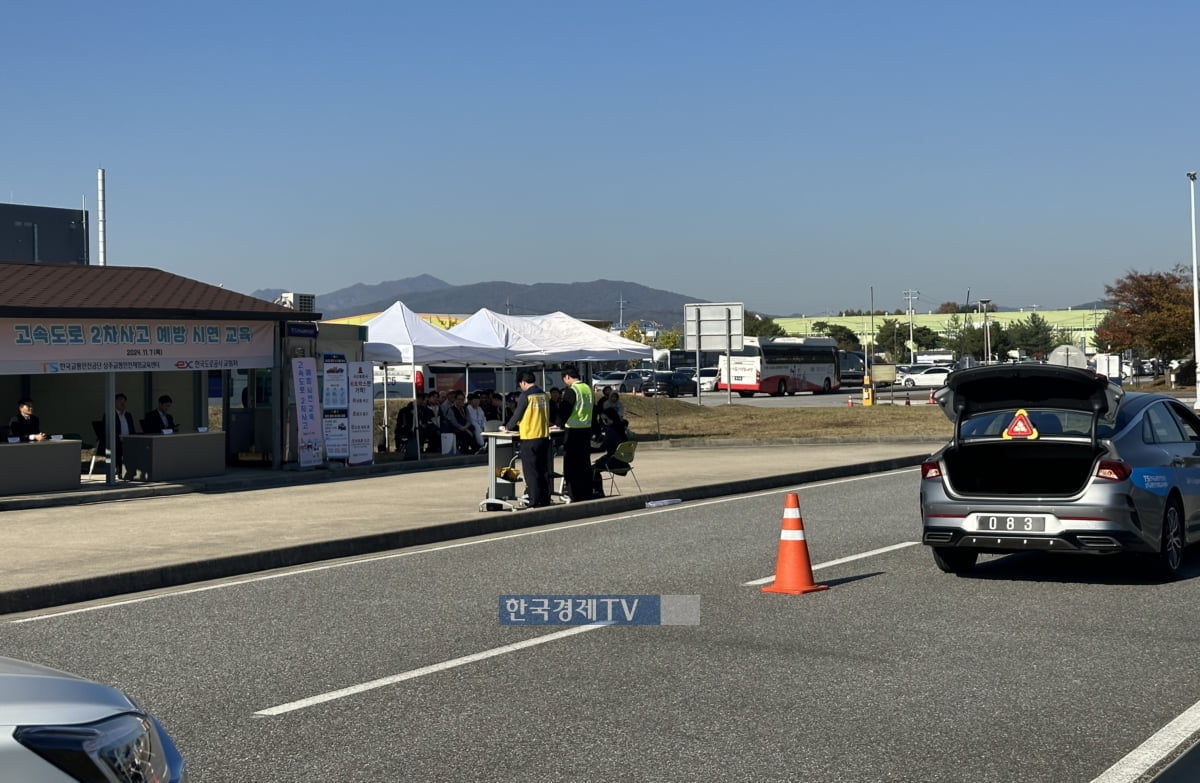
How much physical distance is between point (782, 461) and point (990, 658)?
1794 cm

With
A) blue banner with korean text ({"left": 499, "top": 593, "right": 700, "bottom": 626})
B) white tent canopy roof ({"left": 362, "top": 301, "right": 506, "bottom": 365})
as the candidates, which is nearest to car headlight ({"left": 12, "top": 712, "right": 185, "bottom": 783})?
blue banner with korean text ({"left": 499, "top": 593, "right": 700, "bottom": 626})

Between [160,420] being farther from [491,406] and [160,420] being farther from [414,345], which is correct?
[491,406]

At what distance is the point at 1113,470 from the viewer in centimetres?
1062

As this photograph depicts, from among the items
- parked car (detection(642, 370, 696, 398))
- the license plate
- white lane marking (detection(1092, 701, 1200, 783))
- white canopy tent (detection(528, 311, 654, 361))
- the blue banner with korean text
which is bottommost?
white lane marking (detection(1092, 701, 1200, 783))

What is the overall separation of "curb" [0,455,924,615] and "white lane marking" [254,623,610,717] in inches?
180

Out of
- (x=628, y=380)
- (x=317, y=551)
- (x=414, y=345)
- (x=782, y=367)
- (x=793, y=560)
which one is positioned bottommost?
(x=317, y=551)

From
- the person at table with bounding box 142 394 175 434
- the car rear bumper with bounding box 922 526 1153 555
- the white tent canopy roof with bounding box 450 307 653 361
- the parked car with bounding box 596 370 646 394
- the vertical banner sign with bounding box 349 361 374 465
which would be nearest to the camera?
the car rear bumper with bounding box 922 526 1153 555

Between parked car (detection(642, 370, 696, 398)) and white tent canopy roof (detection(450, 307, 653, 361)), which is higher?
white tent canopy roof (detection(450, 307, 653, 361))

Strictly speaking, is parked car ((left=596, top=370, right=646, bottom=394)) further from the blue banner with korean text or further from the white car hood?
the white car hood

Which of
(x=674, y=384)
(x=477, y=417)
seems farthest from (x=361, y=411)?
(x=674, y=384)

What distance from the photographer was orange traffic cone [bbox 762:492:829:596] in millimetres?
10641

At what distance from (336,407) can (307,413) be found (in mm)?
743

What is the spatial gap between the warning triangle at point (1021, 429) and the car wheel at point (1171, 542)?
1.20 metres

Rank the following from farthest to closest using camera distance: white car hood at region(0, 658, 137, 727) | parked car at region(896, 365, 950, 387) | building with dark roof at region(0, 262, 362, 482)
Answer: parked car at region(896, 365, 950, 387) < building with dark roof at region(0, 262, 362, 482) < white car hood at region(0, 658, 137, 727)
